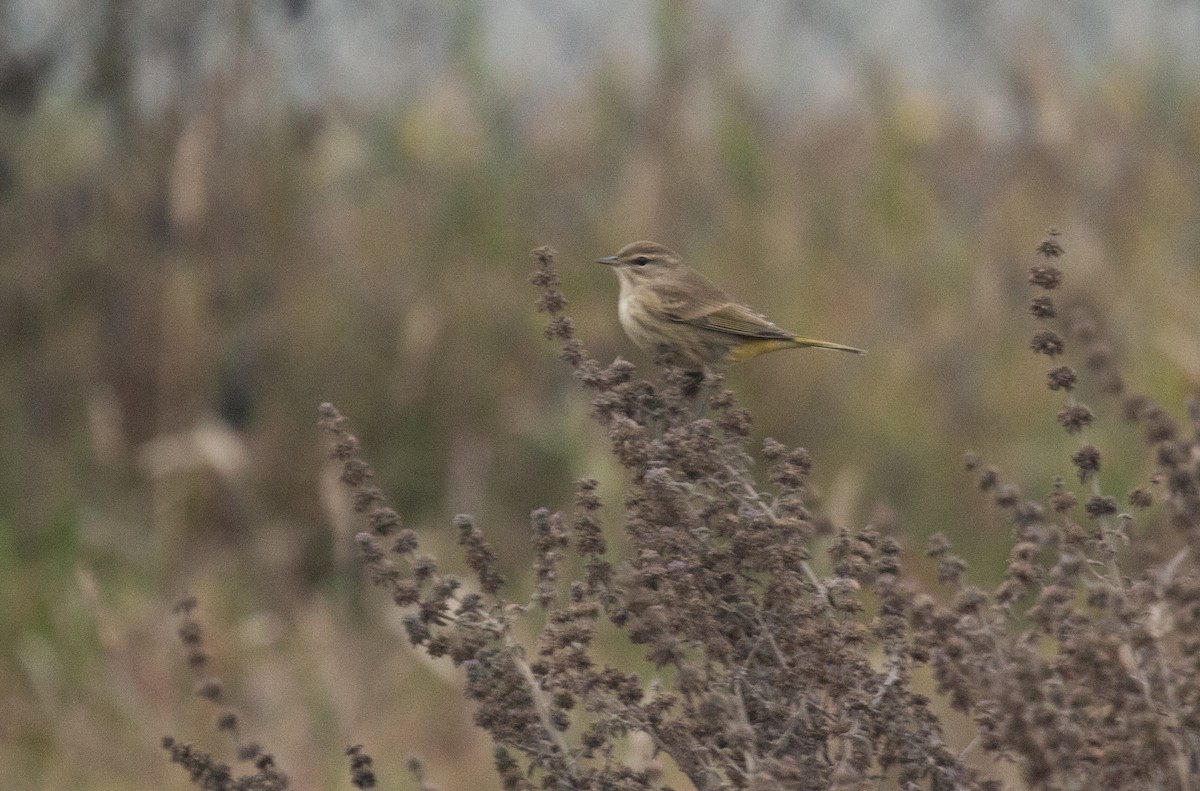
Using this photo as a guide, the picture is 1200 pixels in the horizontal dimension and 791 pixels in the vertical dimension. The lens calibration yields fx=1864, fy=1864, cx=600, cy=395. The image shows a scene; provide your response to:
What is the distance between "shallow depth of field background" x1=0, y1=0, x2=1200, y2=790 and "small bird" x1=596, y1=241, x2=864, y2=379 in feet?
5.61

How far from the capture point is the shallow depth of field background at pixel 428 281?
6262 millimetres

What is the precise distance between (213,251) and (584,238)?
4.52 feet

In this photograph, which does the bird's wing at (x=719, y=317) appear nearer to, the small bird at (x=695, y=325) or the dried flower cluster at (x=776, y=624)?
the small bird at (x=695, y=325)

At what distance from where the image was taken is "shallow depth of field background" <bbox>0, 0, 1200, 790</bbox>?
6.26 meters

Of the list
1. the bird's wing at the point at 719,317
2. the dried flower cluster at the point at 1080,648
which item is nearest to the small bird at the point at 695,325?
the bird's wing at the point at 719,317

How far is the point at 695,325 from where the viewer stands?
155 inches

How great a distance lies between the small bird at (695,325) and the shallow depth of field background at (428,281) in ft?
5.61

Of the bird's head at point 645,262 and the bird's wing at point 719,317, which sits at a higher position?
the bird's head at point 645,262

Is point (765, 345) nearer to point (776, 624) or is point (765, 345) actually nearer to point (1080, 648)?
point (776, 624)

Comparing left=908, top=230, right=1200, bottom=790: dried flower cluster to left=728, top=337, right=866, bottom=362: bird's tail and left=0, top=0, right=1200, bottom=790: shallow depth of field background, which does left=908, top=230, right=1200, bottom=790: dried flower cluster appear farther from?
left=0, top=0, right=1200, bottom=790: shallow depth of field background

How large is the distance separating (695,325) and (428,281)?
3.16 metres

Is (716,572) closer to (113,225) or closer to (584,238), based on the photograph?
(584,238)

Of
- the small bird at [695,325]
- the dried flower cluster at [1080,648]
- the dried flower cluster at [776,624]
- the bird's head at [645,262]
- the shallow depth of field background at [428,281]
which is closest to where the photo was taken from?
the dried flower cluster at [1080,648]

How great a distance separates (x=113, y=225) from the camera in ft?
23.2
